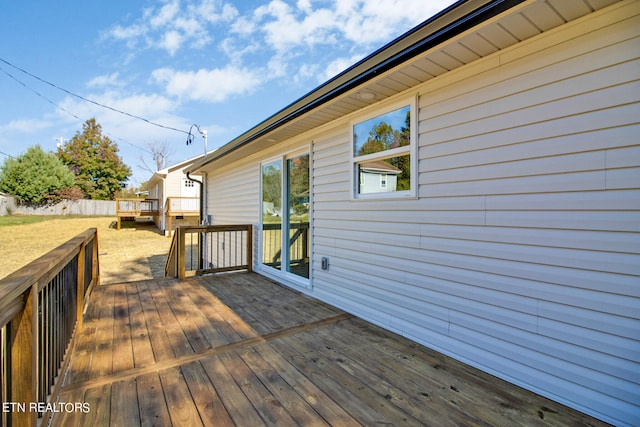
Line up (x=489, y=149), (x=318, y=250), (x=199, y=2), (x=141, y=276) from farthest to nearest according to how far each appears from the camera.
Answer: (x=199, y=2)
(x=141, y=276)
(x=318, y=250)
(x=489, y=149)

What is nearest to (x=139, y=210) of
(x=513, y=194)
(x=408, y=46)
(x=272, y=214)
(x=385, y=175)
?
(x=272, y=214)

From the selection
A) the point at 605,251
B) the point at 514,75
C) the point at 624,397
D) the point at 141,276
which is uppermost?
the point at 514,75

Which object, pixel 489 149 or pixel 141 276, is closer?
pixel 489 149

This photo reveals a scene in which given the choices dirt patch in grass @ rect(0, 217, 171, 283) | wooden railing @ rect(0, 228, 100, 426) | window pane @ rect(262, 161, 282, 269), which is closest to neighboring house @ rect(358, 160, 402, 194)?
window pane @ rect(262, 161, 282, 269)

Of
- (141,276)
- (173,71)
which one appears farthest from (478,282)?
(173,71)

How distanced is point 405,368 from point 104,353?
95.7 inches

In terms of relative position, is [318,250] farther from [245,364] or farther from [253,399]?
[253,399]

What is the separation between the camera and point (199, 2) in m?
8.77

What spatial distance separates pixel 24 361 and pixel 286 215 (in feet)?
12.3

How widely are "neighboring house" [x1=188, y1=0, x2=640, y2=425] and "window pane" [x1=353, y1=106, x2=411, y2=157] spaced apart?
19mm

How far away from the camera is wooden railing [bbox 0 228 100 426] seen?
1.18m

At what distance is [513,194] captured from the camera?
209 centimetres

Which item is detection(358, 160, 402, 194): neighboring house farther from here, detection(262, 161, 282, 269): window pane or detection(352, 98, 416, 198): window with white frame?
detection(262, 161, 282, 269): window pane

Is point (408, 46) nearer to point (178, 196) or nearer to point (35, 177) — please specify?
point (178, 196)
